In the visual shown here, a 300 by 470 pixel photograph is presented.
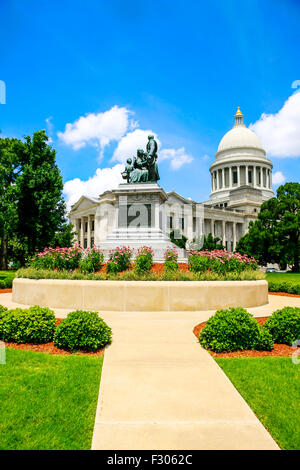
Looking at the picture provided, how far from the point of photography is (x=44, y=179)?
36500 millimetres

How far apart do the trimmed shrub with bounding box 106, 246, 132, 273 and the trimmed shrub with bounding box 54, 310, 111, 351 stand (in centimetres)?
655

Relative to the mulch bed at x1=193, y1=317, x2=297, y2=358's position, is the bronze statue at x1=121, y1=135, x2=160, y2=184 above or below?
above

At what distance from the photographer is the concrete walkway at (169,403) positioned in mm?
3787

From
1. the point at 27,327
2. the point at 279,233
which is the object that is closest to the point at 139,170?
the point at 27,327

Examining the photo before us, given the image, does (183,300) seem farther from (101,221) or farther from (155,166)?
(101,221)

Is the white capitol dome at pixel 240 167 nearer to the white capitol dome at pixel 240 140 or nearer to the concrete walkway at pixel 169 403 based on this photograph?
the white capitol dome at pixel 240 140

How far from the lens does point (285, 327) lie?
7.63 m

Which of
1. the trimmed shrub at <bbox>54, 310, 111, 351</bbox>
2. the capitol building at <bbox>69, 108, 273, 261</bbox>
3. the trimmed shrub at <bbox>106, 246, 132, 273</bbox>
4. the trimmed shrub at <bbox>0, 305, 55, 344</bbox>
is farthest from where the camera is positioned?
the capitol building at <bbox>69, 108, 273, 261</bbox>

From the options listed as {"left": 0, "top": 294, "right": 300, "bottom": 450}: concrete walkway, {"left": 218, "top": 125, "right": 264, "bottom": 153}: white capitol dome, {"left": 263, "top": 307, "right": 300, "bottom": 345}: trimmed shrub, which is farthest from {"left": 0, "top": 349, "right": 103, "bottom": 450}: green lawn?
{"left": 218, "top": 125, "right": 264, "bottom": 153}: white capitol dome

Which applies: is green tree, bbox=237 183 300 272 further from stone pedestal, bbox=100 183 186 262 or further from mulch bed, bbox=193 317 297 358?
mulch bed, bbox=193 317 297 358

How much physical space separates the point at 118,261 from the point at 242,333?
8084 millimetres

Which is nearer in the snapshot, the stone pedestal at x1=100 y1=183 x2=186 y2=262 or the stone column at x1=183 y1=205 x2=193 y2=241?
the stone pedestal at x1=100 y1=183 x2=186 y2=262

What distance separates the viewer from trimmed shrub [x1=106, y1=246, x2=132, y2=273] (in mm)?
13977

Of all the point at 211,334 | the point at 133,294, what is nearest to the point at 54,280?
the point at 133,294
